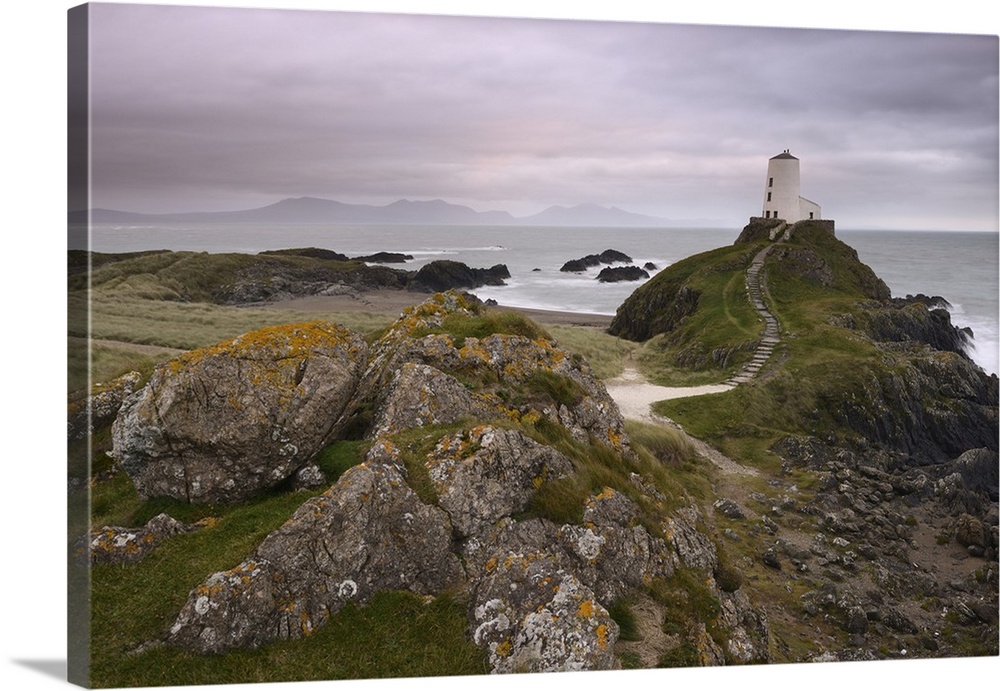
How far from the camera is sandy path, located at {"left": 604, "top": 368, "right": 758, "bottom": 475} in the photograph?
55.7 ft

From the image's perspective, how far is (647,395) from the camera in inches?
762

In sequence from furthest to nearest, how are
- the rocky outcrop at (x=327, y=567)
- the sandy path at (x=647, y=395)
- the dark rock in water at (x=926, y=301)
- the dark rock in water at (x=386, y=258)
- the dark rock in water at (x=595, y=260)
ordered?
the sandy path at (x=647, y=395) → the dark rock in water at (x=595, y=260) → the dark rock in water at (x=386, y=258) → the dark rock in water at (x=926, y=301) → the rocky outcrop at (x=327, y=567)

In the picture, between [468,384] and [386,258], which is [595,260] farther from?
[468,384]

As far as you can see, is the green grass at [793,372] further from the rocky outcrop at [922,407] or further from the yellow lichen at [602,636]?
the yellow lichen at [602,636]

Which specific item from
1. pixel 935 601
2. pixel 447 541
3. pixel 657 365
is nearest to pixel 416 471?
pixel 447 541

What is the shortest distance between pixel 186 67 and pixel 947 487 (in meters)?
16.2

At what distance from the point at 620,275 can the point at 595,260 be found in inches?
35.1

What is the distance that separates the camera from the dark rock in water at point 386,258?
50.3 ft

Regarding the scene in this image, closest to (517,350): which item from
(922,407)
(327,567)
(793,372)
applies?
(327,567)

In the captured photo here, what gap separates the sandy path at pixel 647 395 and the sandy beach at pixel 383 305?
6.24 ft

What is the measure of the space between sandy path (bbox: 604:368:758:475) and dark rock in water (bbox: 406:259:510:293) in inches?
197

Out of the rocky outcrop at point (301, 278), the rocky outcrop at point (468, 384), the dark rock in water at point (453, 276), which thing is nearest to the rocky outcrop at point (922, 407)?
the rocky outcrop at point (468, 384)

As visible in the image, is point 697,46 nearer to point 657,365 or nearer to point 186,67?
point 186,67

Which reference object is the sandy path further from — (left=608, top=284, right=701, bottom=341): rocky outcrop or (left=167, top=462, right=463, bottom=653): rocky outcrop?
(left=167, top=462, right=463, bottom=653): rocky outcrop
